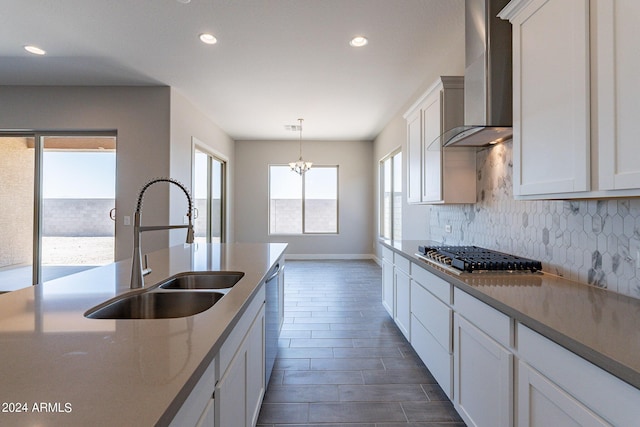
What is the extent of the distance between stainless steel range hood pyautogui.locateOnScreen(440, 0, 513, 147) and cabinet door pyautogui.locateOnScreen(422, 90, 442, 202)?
0.48 meters

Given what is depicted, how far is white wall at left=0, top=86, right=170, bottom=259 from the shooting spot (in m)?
4.26

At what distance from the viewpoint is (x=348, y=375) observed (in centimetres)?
246

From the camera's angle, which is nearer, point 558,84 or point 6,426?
point 6,426

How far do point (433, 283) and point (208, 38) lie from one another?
2962mm

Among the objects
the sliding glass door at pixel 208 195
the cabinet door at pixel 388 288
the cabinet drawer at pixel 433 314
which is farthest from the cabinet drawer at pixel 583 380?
the sliding glass door at pixel 208 195

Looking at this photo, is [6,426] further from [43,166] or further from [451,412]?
→ [43,166]

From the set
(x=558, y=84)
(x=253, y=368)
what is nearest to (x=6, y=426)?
(x=253, y=368)

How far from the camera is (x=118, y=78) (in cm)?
400

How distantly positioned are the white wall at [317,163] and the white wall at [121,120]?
3.47m

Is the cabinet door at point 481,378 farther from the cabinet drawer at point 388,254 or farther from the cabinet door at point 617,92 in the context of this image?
the cabinet drawer at point 388,254

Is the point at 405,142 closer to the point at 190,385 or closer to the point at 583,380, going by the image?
the point at 583,380

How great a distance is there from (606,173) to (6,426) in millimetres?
1765

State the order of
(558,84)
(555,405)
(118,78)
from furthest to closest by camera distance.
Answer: (118,78), (558,84), (555,405)

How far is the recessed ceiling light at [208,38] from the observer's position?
2998 millimetres
